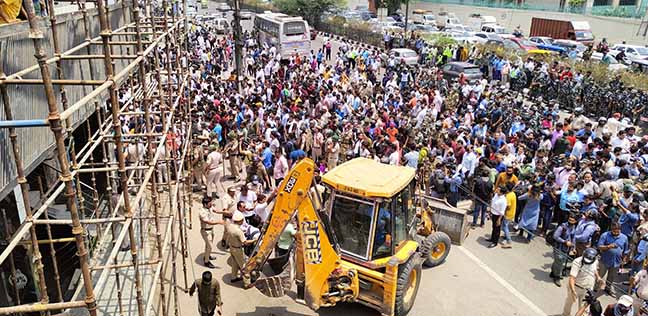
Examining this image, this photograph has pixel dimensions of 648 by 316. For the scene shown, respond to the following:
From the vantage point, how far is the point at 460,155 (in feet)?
40.5

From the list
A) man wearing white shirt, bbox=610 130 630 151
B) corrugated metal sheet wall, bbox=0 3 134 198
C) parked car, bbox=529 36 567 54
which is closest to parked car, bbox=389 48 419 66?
parked car, bbox=529 36 567 54

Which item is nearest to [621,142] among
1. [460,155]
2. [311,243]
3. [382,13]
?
[460,155]

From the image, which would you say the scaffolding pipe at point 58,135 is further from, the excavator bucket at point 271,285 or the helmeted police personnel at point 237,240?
the helmeted police personnel at point 237,240

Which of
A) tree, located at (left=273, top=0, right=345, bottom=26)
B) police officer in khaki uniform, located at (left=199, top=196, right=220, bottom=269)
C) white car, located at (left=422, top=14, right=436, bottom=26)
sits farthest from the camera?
tree, located at (left=273, top=0, right=345, bottom=26)

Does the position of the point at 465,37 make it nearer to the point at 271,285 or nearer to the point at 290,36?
the point at 290,36

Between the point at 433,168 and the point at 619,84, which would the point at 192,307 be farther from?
the point at 619,84

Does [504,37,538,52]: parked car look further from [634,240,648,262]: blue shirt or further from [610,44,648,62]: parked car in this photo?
[634,240,648,262]: blue shirt

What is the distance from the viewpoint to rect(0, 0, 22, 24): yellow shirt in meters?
5.17

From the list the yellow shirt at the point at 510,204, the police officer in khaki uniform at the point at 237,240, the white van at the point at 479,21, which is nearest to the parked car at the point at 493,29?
the white van at the point at 479,21

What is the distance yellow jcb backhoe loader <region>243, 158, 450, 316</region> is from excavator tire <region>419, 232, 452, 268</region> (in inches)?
41.8

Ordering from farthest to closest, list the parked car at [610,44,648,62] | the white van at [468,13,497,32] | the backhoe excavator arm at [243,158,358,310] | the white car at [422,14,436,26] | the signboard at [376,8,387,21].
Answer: the signboard at [376,8,387,21] < the white car at [422,14,436,26] < the white van at [468,13,497,32] < the parked car at [610,44,648,62] < the backhoe excavator arm at [243,158,358,310]

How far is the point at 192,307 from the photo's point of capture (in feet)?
26.9

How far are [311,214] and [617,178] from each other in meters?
7.30

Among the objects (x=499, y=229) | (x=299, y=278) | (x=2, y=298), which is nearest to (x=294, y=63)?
(x=499, y=229)
